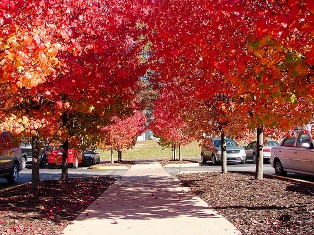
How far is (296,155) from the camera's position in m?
13.5

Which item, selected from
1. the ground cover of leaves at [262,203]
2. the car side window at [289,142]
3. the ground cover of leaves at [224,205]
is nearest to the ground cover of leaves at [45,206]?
the ground cover of leaves at [224,205]

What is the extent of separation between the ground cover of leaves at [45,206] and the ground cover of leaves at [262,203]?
3.13 m

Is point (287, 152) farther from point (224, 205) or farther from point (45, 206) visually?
point (45, 206)

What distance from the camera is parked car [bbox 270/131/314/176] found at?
41.8 ft

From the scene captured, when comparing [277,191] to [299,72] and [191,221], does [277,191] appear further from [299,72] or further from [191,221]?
[299,72]

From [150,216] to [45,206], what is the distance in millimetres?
2599

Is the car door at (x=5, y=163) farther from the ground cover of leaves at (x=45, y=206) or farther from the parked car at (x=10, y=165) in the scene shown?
the ground cover of leaves at (x=45, y=206)

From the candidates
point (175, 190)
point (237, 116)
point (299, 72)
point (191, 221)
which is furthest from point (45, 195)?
point (299, 72)

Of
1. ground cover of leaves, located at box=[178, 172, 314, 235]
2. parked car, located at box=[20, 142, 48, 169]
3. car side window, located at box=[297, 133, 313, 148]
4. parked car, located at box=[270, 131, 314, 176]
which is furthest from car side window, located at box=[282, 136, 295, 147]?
parked car, located at box=[20, 142, 48, 169]

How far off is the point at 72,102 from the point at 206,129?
534cm

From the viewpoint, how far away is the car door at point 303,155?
1266cm

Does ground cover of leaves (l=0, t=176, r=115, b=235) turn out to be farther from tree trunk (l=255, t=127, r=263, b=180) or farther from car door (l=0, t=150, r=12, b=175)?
tree trunk (l=255, t=127, r=263, b=180)

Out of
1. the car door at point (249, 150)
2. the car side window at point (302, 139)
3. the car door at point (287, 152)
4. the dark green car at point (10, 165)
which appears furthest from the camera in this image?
the car door at point (249, 150)

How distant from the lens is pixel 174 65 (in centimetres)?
1007
